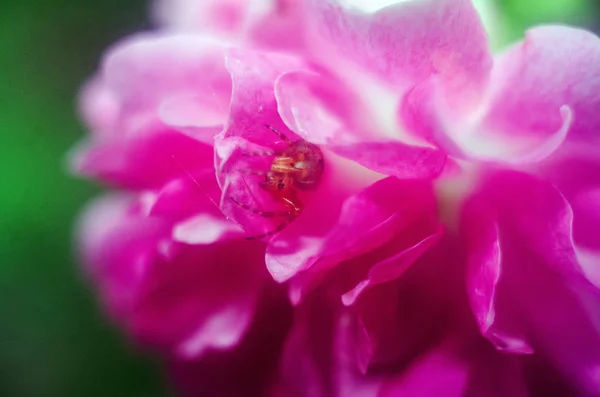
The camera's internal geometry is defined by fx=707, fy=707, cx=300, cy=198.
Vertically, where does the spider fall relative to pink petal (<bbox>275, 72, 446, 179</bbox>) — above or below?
below

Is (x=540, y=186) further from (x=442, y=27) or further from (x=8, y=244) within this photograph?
(x=8, y=244)

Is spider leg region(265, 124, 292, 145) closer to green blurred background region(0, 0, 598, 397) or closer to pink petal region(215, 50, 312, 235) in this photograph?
pink petal region(215, 50, 312, 235)

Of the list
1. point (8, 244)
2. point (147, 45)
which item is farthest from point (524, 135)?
point (8, 244)

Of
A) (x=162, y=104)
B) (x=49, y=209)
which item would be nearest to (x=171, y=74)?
(x=162, y=104)

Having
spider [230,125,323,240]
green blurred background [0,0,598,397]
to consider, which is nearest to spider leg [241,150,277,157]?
spider [230,125,323,240]

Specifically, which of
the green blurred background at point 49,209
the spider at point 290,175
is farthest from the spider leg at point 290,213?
the green blurred background at point 49,209

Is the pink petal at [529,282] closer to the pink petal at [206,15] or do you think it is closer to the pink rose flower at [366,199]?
the pink rose flower at [366,199]
